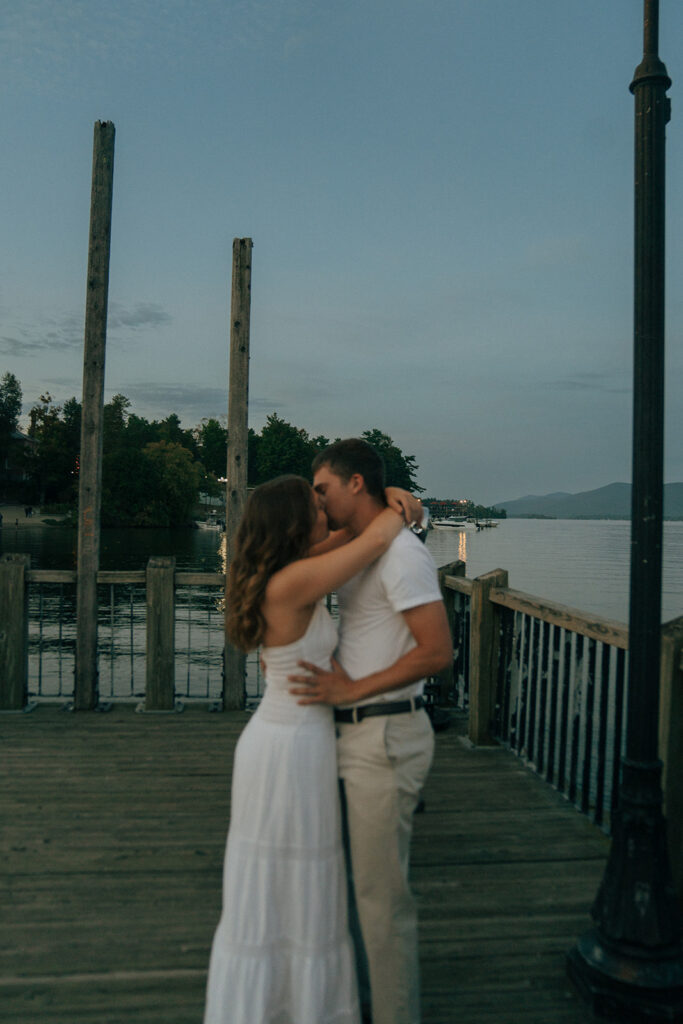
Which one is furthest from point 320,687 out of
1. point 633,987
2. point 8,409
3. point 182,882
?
point 8,409

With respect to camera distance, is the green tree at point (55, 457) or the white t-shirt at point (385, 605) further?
the green tree at point (55, 457)

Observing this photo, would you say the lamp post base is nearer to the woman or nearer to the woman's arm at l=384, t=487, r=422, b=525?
the woman

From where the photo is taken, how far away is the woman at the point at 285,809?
84.7 inches

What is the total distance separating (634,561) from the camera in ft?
8.50

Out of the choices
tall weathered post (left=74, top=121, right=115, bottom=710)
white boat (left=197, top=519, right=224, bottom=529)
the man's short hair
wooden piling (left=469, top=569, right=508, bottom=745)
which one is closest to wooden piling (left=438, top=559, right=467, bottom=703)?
wooden piling (left=469, top=569, right=508, bottom=745)

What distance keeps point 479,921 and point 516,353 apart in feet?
427

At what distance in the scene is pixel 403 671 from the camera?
2236mm

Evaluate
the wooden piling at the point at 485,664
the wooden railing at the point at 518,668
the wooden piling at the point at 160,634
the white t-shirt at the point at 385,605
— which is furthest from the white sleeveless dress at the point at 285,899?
the wooden piling at the point at 160,634

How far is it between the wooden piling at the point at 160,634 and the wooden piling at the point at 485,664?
2375mm

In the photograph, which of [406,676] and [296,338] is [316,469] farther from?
[296,338]

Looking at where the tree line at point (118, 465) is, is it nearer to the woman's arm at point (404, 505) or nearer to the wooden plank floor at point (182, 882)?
the wooden plank floor at point (182, 882)

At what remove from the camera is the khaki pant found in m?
2.18

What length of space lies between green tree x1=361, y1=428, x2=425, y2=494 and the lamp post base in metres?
96.2

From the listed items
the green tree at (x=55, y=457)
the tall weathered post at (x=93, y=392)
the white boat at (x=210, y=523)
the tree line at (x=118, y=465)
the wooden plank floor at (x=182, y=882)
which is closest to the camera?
the wooden plank floor at (x=182, y=882)
